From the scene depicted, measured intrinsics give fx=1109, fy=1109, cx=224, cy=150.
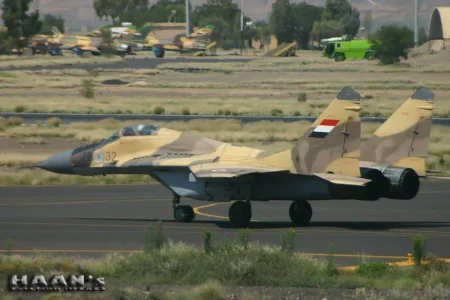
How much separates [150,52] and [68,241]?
169m

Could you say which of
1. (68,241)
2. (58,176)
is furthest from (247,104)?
(68,241)

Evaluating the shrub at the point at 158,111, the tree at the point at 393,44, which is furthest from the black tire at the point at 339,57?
the shrub at the point at 158,111

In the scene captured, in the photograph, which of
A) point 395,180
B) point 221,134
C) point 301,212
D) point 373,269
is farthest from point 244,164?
point 221,134

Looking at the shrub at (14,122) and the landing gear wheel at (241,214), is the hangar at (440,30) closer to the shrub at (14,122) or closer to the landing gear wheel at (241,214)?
the shrub at (14,122)

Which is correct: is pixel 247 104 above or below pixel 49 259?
below

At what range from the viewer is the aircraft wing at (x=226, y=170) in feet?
82.6

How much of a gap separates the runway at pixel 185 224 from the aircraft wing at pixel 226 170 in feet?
4.23

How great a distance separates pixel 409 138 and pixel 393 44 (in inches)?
3958

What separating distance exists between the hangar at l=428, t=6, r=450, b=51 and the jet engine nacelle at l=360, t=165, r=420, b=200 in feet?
391

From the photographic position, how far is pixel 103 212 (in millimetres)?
29312

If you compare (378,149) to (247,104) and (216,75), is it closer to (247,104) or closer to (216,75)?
(247,104)

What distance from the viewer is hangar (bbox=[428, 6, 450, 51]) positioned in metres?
145

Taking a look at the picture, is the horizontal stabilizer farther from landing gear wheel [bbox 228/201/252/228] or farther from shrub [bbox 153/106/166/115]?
shrub [bbox 153/106/166/115]

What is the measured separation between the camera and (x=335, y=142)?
25219 millimetres
